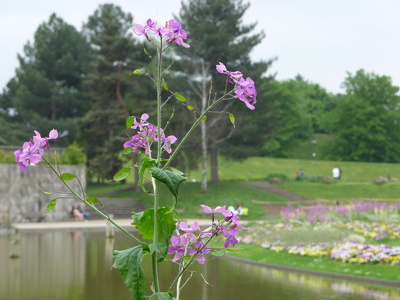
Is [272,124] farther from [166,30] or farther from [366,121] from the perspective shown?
[166,30]

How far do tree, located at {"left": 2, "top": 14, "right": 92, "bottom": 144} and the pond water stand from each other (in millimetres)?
38097

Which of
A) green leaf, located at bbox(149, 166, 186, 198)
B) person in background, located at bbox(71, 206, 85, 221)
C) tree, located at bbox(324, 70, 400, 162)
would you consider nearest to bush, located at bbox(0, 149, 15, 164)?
person in background, located at bbox(71, 206, 85, 221)

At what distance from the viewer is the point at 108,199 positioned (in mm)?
42531

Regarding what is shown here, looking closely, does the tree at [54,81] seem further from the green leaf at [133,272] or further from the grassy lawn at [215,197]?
the green leaf at [133,272]

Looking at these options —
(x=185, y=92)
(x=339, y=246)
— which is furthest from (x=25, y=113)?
(x=339, y=246)

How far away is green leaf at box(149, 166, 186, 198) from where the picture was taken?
330 centimetres

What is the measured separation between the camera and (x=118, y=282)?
13.8 m

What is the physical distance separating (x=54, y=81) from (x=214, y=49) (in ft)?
62.9

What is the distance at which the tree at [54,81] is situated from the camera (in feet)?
186

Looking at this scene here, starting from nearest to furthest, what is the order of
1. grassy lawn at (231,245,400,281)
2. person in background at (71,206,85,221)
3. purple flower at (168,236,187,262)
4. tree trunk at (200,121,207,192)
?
purple flower at (168,236,187,262) < grassy lawn at (231,245,400,281) < person in background at (71,206,85,221) < tree trunk at (200,121,207,192)

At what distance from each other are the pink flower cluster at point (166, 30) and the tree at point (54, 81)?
5244cm

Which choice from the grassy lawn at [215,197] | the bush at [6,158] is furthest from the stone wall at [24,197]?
the grassy lawn at [215,197]

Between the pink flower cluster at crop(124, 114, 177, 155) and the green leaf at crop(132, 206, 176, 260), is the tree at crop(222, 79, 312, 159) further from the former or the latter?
the green leaf at crop(132, 206, 176, 260)

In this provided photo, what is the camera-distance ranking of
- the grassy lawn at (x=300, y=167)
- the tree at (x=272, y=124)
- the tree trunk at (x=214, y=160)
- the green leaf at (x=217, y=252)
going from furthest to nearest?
the grassy lawn at (x=300, y=167) < the tree trunk at (x=214, y=160) < the tree at (x=272, y=124) < the green leaf at (x=217, y=252)
